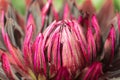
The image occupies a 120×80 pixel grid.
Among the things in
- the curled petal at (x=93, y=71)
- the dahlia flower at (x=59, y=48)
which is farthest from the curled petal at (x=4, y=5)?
the curled petal at (x=93, y=71)

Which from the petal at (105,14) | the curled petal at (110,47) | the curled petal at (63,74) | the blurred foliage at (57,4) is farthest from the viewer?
the blurred foliage at (57,4)

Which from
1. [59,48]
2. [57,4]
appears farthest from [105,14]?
[59,48]

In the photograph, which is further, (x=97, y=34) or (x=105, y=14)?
(x=105, y=14)

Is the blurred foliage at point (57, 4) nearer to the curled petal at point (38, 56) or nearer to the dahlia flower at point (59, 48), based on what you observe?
the dahlia flower at point (59, 48)

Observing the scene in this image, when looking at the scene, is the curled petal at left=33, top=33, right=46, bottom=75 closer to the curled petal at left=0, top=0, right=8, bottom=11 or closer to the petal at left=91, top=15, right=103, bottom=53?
the petal at left=91, top=15, right=103, bottom=53

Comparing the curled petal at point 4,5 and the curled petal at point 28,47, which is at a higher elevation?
the curled petal at point 4,5

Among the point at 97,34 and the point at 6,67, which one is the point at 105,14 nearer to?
the point at 97,34

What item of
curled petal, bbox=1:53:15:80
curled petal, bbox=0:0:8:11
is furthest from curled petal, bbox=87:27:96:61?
curled petal, bbox=0:0:8:11
